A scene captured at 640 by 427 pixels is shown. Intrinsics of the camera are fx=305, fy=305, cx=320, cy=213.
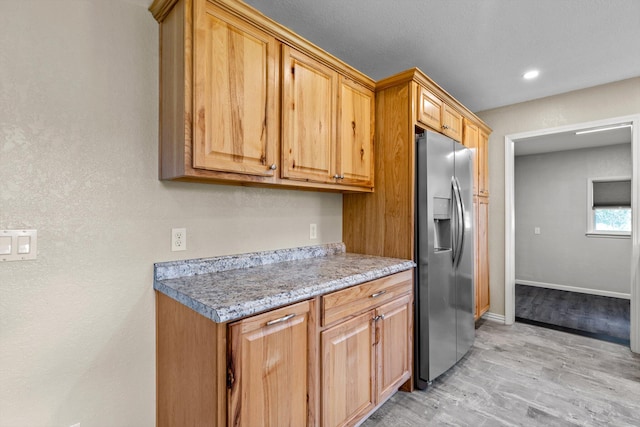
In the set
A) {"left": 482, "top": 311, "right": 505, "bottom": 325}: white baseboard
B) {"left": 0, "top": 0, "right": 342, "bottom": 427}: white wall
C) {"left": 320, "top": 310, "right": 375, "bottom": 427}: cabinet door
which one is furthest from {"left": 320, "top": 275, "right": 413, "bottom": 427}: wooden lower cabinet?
{"left": 482, "top": 311, "right": 505, "bottom": 325}: white baseboard

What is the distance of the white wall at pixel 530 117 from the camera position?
116 inches

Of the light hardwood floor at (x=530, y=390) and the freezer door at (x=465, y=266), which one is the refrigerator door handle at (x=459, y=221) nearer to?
the freezer door at (x=465, y=266)

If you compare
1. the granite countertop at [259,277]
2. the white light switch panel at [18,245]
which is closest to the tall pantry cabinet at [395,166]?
the granite countertop at [259,277]

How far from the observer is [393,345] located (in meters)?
1.96

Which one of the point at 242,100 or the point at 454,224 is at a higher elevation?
the point at 242,100

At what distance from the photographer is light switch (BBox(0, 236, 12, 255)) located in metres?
1.18

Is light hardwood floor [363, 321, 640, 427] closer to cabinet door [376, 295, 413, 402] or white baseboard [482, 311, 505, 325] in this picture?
cabinet door [376, 295, 413, 402]

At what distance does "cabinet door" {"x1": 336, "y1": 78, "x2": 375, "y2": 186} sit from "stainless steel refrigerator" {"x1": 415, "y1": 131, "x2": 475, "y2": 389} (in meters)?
0.37

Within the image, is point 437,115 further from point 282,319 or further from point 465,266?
point 282,319

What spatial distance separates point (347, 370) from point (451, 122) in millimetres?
2266

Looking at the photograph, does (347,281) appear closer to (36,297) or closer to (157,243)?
(157,243)

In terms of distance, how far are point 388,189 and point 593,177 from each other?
15.4ft

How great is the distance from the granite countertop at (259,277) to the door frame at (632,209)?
2175 mm

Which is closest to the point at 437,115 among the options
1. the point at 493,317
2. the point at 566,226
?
the point at 493,317
